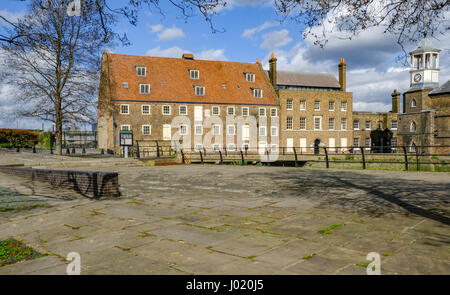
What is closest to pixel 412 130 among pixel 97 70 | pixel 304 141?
pixel 304 141

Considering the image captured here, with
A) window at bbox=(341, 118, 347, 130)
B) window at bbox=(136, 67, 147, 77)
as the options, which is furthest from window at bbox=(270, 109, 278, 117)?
window at bbox=(136, 67, 147, 77)

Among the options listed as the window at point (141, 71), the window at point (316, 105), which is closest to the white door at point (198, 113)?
the window at point (141, 71)

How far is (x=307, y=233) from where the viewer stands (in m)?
4.52

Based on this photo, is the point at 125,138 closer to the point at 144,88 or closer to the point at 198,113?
the point at 144,88

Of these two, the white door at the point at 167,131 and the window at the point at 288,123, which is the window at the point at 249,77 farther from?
the white door at the point at 167,131

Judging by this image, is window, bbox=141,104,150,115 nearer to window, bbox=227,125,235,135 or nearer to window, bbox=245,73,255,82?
window, bbox=227,125,235,135

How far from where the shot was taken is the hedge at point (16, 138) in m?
30.3

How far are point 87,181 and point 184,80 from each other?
34.4 m

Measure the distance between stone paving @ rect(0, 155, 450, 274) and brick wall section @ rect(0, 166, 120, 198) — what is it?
384 mm

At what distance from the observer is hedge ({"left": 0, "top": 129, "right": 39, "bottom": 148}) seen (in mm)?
30341

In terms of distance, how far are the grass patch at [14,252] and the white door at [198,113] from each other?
36.3 metres

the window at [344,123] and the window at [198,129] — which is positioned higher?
the window at [344,123]

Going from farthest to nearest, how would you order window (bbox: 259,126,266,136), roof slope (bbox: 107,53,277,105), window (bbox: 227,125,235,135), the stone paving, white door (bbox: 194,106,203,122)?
window (bbox: 259,126,266,136), window (bbox: 227,125,235,135), white door (bbox: 194,106,203,122), roof slope (bbox: 107,53,277,105), the stone paving

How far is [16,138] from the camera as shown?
31250 millimetres
